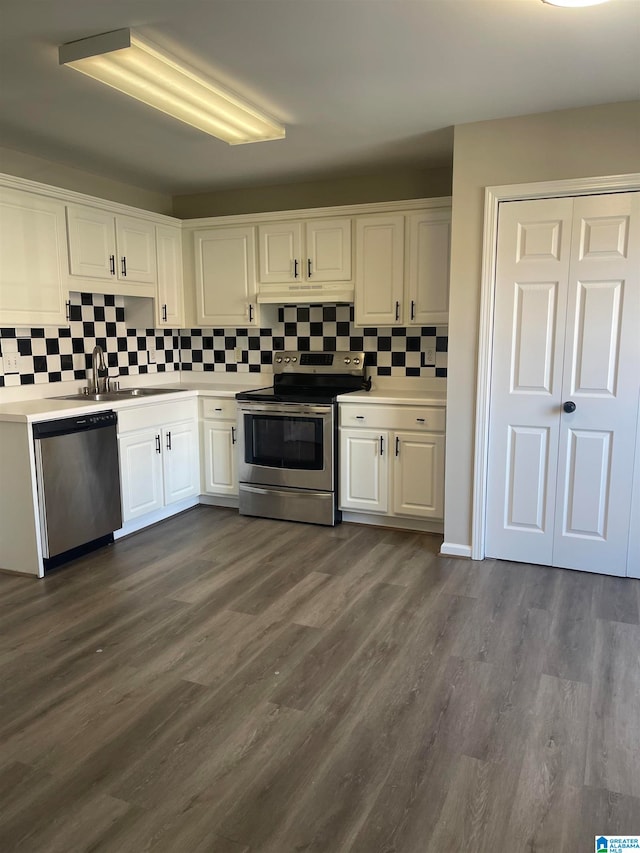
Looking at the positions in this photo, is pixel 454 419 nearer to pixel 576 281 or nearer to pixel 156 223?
pixel 576 281

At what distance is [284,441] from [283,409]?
0.76ft

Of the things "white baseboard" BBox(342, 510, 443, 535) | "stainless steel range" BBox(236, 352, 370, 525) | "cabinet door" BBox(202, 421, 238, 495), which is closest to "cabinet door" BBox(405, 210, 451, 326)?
"stainless steel range" BBox(236, 352, 370, 525)

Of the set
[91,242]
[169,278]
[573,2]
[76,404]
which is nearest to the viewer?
[573,2]

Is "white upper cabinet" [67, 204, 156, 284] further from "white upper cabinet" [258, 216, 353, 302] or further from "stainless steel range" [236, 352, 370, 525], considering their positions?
"stainless steel range" [236, 352, 370, 525]

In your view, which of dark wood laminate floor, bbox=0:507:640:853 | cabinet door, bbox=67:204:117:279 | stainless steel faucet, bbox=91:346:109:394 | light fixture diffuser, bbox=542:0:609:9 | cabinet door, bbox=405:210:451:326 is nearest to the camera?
dark wood laminate floor, bbox=0:507:640:853

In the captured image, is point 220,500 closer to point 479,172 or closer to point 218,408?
point 218,408

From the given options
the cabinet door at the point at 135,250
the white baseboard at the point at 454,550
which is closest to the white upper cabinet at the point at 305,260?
the cabinet door at the point at 135,250

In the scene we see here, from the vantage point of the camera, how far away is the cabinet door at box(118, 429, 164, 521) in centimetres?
388

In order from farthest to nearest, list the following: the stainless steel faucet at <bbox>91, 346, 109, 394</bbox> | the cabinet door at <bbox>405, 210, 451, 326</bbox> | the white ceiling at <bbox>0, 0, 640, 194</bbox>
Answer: the stainless steel faucet at <bbox>91, 346, 109, 394</bbox> < the cabinet door at <bbox>405, 210, 451, 326</bbox> < the white ceiling at <bbox>0, 0, 640, 194</bbox>

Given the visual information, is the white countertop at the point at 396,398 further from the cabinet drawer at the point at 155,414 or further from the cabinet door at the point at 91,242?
the cabinet door at the point at 91,242

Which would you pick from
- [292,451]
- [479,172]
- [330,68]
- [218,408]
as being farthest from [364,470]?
[330,68]

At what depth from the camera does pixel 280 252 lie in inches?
178

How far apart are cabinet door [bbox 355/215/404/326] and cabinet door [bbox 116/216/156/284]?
1.54 m

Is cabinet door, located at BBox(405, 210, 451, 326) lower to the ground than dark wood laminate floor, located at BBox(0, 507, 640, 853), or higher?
higher
